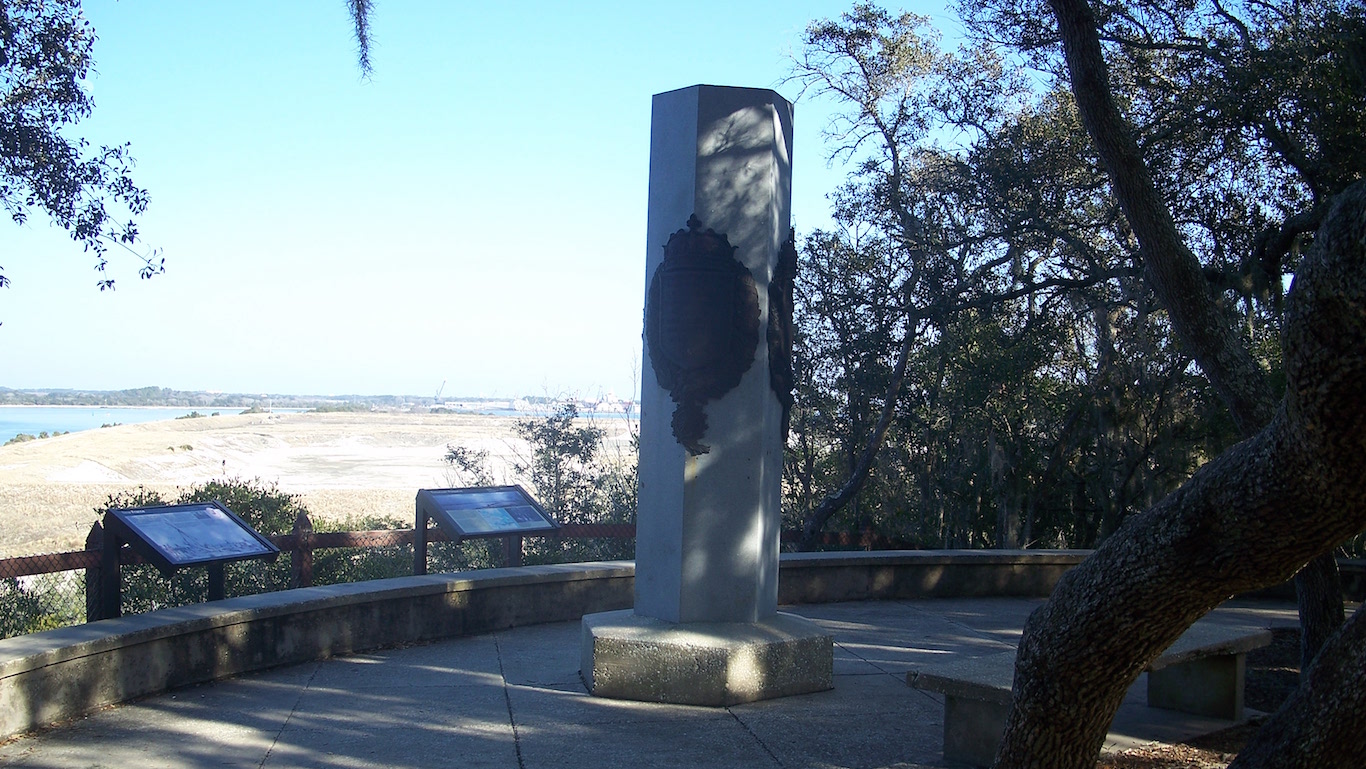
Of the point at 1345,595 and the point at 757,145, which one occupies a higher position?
the point at 757,145

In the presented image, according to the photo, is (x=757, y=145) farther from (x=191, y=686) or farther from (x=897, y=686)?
(x=191, y=686)

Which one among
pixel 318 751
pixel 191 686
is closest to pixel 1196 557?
pixel 318 751

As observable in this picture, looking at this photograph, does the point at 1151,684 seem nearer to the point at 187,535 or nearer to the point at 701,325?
the point at 701,325

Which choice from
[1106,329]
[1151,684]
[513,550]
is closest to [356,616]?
[513,550]

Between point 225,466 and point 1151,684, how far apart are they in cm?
1548

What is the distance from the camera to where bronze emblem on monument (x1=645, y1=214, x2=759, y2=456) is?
617 centimetres

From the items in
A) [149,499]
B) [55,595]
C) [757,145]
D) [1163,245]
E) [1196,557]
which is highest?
[757,145]

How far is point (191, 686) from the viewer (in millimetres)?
Answer: 6113

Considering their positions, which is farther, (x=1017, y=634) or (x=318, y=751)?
(x=1017, y=634)

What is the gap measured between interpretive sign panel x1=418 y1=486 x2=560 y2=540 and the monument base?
2.20m

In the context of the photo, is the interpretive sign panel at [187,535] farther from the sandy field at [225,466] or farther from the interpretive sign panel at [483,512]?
the sandy field at [225,466]

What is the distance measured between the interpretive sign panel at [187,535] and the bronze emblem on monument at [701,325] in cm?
295

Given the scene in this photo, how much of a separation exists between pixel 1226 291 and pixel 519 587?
677 cm

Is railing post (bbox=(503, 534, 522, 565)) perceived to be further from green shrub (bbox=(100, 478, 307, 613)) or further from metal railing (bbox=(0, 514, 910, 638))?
green shrub (bbox=(100, 478, 307, 613))
